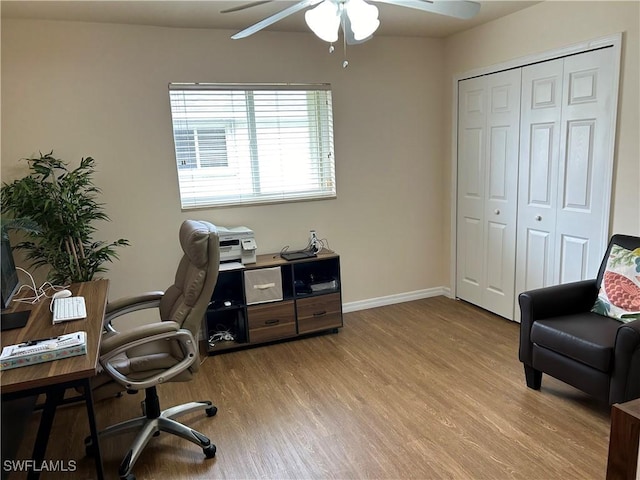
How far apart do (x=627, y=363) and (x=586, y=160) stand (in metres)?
1.44

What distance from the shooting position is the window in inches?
141

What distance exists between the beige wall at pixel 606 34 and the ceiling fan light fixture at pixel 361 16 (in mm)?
1739

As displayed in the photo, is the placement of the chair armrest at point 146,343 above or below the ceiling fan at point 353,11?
below

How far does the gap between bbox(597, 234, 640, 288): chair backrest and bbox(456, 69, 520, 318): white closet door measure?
95 cm

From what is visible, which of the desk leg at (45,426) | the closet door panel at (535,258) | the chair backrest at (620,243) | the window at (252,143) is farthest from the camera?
the window at (252,143)

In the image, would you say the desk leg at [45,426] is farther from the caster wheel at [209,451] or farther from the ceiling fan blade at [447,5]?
the ceiling fan blade at [447,5]

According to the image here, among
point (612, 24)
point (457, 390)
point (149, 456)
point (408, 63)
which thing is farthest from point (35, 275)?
point (612, 24)

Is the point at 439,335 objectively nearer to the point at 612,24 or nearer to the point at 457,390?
the point at 457,390

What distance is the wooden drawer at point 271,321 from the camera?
11.6ft

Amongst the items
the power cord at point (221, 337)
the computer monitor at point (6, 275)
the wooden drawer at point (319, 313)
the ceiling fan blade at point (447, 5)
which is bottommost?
the power cord at point (221, 337)

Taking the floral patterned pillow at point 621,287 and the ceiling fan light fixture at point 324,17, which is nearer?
the ceiling fan light fixture at point 324,17

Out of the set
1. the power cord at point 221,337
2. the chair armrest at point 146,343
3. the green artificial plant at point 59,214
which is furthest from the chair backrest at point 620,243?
the green artificial plant at point 59,214

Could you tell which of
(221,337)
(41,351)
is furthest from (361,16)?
(221,337)

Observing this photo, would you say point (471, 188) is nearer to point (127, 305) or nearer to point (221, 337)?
point (221, 337)
